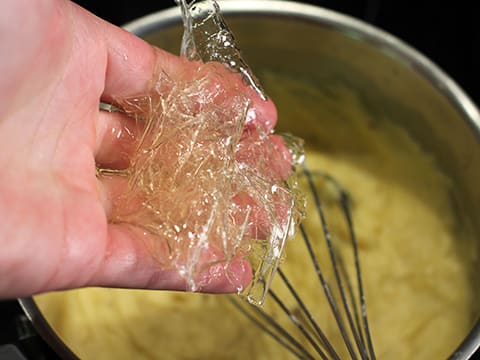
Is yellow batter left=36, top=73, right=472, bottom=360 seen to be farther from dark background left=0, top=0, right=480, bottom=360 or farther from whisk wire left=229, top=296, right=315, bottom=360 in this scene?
dark background left=0, top=0, right=480, bottom=360

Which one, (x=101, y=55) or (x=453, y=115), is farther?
(x=453, y=115)

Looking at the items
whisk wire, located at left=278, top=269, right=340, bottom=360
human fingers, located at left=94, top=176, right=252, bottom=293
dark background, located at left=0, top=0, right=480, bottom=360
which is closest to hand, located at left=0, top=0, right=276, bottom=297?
human fingers, located at left=94, top=176, right=252, bottom=293

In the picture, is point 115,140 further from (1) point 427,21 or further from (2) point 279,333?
(1) point 427,21

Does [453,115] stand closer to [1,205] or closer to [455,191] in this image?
[455,191]

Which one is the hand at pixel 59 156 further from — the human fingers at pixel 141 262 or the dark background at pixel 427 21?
the dark background at pixel 427 21

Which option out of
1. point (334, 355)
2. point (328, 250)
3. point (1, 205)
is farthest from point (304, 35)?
point (1, 205)
